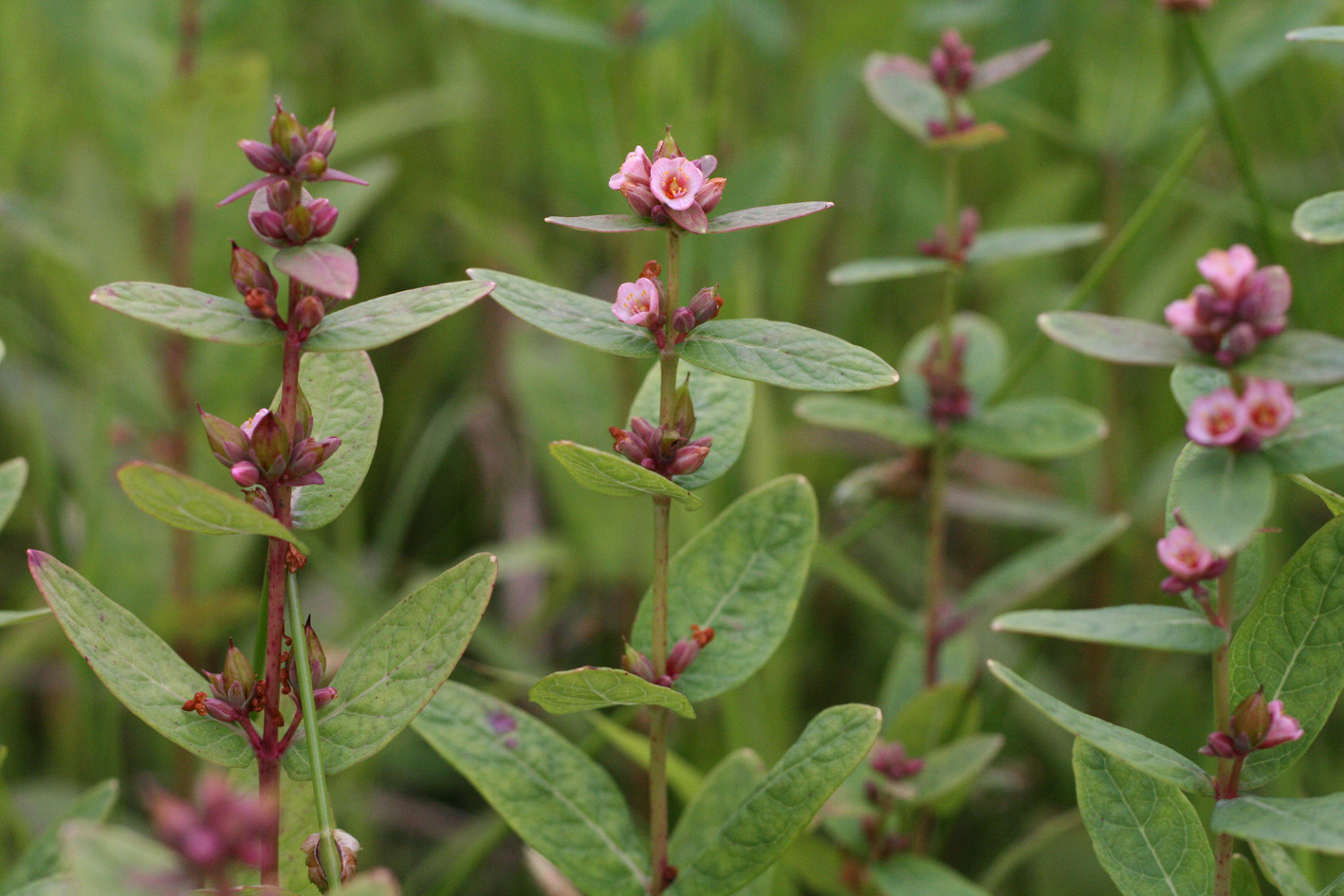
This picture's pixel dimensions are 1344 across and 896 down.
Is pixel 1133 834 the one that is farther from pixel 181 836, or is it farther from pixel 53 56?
pixel 53 56

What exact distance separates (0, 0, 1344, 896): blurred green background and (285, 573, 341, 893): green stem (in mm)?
800

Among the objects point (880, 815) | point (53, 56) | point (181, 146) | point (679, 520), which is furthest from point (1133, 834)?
point (53, 56)

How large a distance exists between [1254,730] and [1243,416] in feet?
0.96

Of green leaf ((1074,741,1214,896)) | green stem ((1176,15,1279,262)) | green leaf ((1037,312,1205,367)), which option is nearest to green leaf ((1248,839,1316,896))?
green leaf ((1074,741,1214,896))

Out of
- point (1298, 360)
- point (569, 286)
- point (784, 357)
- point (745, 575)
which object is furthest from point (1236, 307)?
point (569, 286)

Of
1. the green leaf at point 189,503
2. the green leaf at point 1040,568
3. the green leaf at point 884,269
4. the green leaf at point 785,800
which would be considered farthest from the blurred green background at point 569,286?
the green leaf at point 189,503

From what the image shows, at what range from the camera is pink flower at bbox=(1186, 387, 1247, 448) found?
86cm

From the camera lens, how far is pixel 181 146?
93.2 inches

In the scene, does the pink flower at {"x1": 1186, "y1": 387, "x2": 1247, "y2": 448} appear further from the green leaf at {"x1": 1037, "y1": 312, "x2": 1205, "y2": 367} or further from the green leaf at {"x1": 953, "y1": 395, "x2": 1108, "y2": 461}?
the green leaf at {"x1": 953, "y1": 395, "x2": 1108, "y2": 461}

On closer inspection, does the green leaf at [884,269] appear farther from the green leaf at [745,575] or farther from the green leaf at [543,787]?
the green leaf at [543,787]

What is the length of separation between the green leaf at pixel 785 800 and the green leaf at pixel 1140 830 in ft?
0.65

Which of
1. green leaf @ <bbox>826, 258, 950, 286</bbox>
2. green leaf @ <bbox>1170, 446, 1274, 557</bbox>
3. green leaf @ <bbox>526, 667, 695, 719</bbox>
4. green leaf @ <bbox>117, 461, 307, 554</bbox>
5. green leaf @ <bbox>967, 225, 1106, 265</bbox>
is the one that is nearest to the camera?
green leaf @ <bbox>1170, 446, 1274, 557</bbox>

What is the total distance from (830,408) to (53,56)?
114 inches

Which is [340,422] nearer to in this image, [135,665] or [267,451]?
[267,451]
